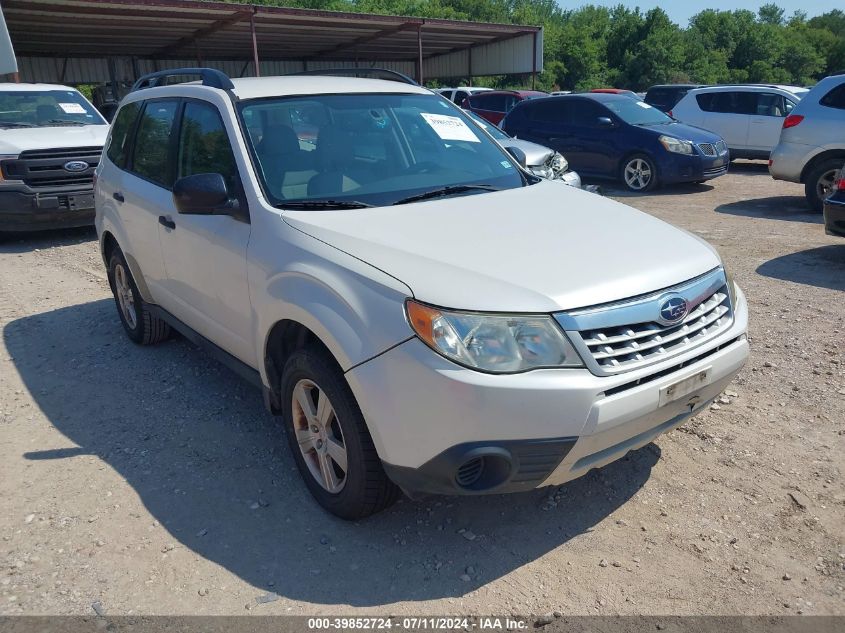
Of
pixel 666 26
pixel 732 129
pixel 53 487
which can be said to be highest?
pixel 666 26

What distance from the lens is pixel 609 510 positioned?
3270mm

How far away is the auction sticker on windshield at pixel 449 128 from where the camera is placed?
4223mm

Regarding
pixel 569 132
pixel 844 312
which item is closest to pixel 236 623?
pixel 844 312

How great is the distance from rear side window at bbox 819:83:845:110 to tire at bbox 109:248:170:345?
8.83m

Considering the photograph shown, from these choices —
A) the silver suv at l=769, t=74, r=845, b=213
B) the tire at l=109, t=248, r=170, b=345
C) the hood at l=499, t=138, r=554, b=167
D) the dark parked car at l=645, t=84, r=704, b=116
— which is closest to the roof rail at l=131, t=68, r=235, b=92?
the tire at l=109, t=248, r=170, b=345

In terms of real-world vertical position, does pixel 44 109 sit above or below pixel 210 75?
below

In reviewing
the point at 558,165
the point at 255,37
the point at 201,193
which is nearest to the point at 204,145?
the point at 201,193

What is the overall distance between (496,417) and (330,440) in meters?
0.92

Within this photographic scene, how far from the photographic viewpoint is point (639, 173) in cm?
1221

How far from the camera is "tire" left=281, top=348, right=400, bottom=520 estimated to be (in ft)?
9.49

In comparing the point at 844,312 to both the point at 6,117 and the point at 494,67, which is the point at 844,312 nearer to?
the point at 6,117

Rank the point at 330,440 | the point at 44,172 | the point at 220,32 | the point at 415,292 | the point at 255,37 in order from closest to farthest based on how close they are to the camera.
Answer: the point at 415,292 → the point at 330,440 → the point at 44,172 → the point at 255,37 → the point at 220,32

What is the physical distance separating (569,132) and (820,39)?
190 ft

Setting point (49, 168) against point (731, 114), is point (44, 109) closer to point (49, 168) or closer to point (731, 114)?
point (49, 168)
